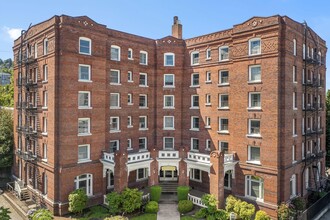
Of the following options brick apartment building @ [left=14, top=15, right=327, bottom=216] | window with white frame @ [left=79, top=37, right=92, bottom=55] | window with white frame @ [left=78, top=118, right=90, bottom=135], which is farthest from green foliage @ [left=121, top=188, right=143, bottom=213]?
window with white frame @ [left=79, top=37, right=92, bottom=55]

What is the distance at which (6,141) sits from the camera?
32.8 meters

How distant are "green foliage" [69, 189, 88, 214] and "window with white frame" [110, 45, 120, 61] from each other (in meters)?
14.2

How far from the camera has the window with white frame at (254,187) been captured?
22.7 m

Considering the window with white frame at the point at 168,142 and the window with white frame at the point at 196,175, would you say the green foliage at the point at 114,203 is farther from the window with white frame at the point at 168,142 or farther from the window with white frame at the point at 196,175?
the window with white frame at the point at 196,175

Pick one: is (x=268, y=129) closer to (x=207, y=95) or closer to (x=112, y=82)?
(x=207, y=95)

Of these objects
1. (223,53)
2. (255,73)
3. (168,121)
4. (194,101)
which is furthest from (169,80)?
(255,73)

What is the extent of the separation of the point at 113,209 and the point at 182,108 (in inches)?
570

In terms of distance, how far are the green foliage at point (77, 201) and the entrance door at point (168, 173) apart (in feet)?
33.3

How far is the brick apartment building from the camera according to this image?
22.3 m

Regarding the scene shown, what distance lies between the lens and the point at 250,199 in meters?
23.1

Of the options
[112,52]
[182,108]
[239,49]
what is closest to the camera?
[239,49]

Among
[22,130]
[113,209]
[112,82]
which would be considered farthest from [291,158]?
[22,130]

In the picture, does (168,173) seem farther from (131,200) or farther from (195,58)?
(195,58)

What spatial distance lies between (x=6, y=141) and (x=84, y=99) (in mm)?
16653
